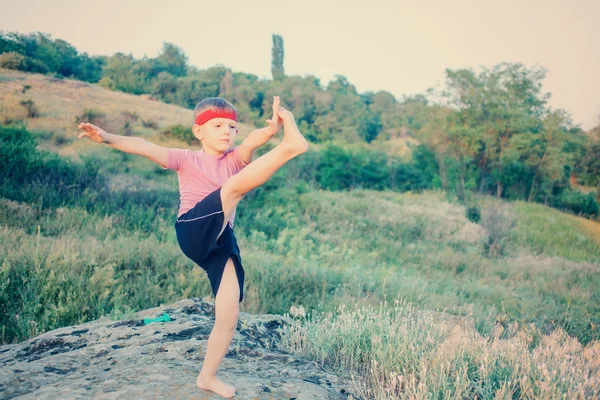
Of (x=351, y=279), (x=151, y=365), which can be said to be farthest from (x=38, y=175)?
(x=151, y=365)

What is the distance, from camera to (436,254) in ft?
40.9

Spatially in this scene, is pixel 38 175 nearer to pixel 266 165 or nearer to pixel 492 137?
pixel 266 165

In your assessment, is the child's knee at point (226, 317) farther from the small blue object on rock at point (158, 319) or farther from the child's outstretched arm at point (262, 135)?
the small blue object on rock at point (158, 319)

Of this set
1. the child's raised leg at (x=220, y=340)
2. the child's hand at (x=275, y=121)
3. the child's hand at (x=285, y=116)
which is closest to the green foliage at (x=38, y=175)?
the child's raised leg at (x=220, y=340)

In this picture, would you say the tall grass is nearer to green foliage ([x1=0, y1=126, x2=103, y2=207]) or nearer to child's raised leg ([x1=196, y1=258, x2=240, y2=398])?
child's raised leg ([x1=196, y1=258, x2=240, y2=398])

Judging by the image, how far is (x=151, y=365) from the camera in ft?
→ 9.18

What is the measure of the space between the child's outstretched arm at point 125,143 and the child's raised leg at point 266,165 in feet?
1.72

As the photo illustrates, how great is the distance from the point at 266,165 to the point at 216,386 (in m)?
1.22

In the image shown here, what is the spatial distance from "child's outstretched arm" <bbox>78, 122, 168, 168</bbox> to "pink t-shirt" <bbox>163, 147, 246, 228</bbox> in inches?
2.7

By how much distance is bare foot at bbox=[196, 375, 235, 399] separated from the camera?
7.68 feet

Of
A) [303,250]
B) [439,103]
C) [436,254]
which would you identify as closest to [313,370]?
[303,250]

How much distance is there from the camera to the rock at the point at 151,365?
95.7 inches

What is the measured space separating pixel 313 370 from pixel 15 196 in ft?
27.4

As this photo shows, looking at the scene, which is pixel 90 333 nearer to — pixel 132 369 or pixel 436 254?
pixel 132 369
